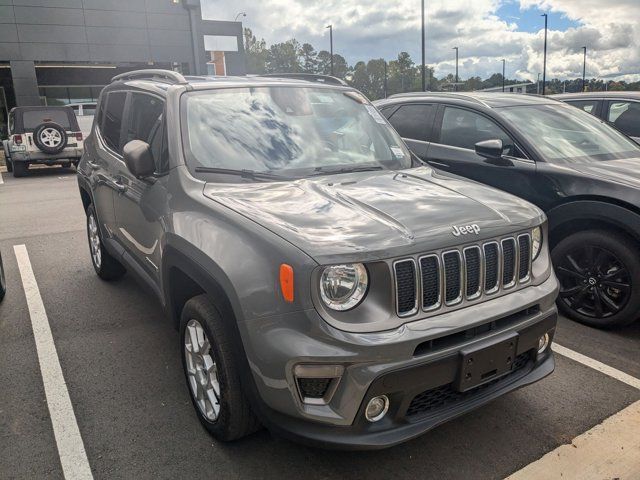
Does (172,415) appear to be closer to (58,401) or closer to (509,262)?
(58,401)

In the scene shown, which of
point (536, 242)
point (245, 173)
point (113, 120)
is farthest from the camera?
point (113, 120)

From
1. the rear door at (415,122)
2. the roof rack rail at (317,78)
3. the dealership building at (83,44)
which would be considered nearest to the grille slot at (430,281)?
the roof rack rail at (317,78)

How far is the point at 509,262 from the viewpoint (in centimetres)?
262

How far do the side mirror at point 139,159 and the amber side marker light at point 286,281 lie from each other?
1473 millimetres

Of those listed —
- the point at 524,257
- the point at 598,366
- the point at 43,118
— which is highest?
the point at 43,118

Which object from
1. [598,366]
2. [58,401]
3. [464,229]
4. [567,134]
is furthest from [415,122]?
[58,401]

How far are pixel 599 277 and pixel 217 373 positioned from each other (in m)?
3.07

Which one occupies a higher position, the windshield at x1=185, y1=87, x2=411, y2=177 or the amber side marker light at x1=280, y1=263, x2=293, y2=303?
the windshield at x1=185, y1=87, x2=411, y2=177

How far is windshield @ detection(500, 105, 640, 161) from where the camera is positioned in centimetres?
468

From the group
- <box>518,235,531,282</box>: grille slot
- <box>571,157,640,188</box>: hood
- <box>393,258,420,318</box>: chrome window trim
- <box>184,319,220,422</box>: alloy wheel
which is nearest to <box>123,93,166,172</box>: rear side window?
<box>184,319,220,422</box>: alloy wheel

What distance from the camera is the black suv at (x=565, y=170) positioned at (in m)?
3.98

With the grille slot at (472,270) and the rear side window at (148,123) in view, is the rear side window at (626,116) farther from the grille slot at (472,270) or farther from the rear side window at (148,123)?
the rear side window at (148,123)

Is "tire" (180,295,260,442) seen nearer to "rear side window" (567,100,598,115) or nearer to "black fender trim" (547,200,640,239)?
"black fender trim" (547,200,640,239)

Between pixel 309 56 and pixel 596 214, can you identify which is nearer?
pixel 596 214
